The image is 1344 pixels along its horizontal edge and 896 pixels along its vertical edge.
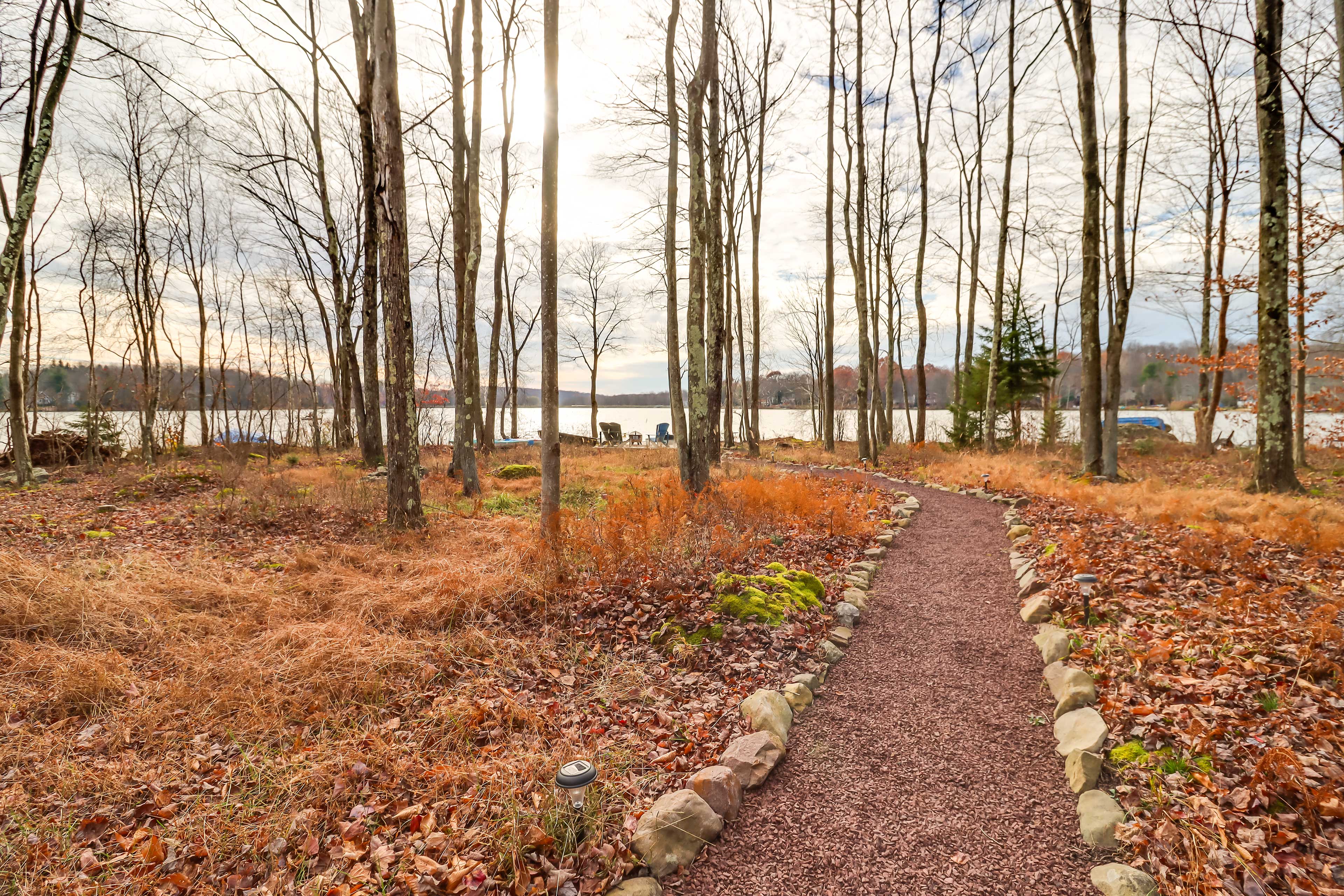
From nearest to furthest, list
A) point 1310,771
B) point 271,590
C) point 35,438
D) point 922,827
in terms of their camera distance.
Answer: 1. point 1310,771
2. point 922,827
3. point 271,590
4. point 35,438

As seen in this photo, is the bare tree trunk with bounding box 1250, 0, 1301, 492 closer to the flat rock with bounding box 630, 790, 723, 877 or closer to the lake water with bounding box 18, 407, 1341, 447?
the lake water with bounding box 18, 407, 1341, 447

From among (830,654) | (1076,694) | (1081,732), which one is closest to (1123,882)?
(1081,732)

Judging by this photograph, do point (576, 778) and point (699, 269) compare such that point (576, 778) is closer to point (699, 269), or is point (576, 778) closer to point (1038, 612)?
point (1038, 612)

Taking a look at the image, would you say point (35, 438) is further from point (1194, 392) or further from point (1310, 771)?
point (1194, 392)

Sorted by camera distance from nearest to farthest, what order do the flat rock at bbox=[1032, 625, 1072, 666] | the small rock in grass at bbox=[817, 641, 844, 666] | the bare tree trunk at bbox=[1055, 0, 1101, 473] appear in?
1. the flat rock at bbox=[1032, 625, 1072, 666]
2. the small rock in grass at bbox=[817, 641, 844, 666]
3. the bare tree trunk at bbox=[1055, 0, 1101, 473]

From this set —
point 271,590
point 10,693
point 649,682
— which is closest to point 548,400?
point 271,590

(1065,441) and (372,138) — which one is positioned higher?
(372,138)

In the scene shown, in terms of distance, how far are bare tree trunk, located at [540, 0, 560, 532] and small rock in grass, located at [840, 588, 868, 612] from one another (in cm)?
336

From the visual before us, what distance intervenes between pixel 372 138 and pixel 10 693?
6766mm

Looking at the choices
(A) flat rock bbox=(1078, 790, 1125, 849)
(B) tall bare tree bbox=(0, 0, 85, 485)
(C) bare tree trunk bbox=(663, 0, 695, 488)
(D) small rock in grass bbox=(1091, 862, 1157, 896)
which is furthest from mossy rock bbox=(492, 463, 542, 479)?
(D) small rock in grass bbox=(1091, 862, 1157, 896)

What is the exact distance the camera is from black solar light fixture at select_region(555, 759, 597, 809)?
7.37ft

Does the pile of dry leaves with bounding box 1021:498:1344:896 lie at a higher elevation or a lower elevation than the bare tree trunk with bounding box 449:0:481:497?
lower

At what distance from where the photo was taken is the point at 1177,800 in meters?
2.52

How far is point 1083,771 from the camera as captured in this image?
2.80 metres
